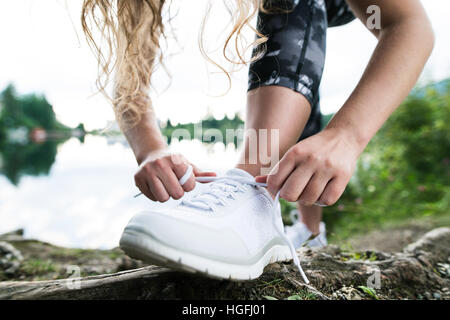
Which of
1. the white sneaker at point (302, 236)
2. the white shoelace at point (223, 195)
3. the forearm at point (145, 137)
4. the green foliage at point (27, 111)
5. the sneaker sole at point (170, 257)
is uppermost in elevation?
the green foliage at point (27, 111)

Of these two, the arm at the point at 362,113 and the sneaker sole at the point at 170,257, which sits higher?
the arm at the point at 362,113

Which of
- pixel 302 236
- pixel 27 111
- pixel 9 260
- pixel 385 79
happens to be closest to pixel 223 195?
pixel 385 79

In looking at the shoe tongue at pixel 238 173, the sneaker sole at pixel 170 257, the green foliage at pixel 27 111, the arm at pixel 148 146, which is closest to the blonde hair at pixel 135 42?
the arm at pixel 148 146

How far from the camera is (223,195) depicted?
89cm

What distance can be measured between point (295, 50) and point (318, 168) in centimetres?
49

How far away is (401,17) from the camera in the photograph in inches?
33.9

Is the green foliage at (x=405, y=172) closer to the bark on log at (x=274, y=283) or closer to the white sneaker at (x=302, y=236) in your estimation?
the white sneaker at (x=302, y=236)

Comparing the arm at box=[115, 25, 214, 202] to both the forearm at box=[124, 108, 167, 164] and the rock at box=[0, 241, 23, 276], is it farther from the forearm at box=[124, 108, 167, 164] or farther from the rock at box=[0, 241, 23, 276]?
the rock at box=[0, 241, 23, 276]

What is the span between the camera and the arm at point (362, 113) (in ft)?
2.42

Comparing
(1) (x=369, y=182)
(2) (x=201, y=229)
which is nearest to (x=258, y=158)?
(2) (x=201, y=229)

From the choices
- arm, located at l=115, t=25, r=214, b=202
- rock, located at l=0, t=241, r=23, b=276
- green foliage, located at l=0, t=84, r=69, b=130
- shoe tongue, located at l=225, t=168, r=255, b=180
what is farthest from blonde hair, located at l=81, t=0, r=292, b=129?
green foliage, located at l=0, t=84, r=69, b=130

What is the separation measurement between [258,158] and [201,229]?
351mm

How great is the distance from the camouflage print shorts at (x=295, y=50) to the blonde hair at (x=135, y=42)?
4cm
